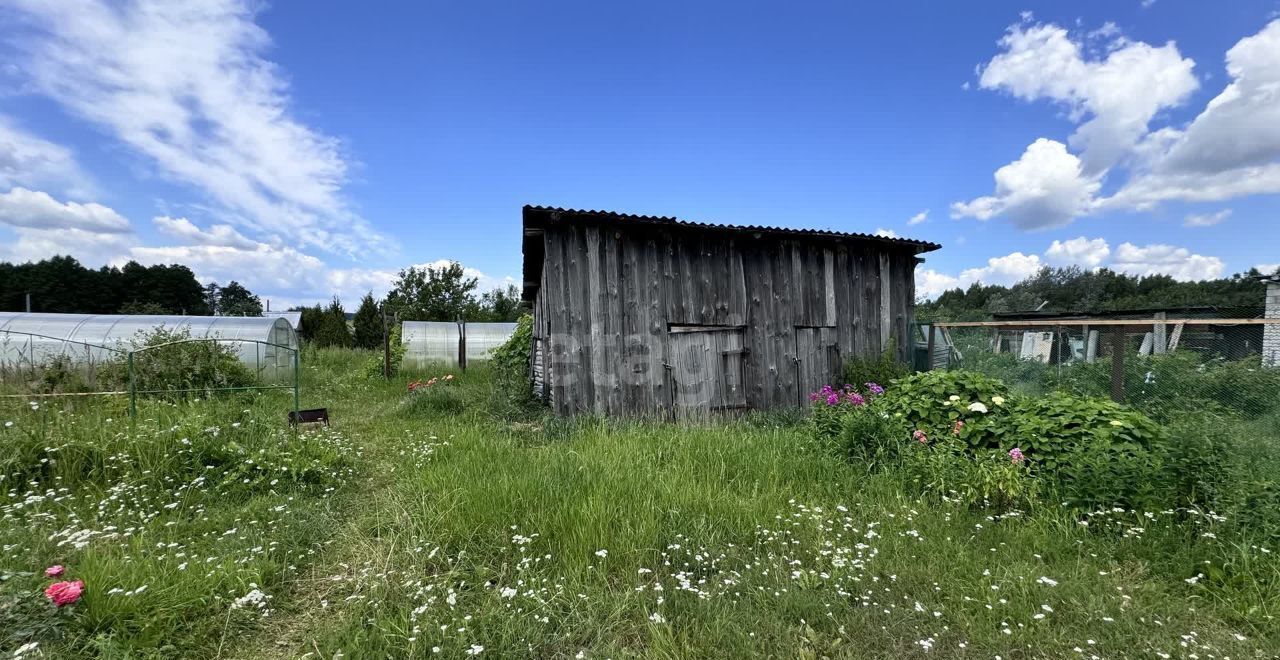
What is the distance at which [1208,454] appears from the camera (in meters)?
3.50

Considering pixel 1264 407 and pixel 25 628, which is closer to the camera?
pixel 25 628

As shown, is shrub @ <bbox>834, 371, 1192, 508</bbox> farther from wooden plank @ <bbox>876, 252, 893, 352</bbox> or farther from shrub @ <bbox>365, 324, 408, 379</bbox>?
shrub @ <bbox>365, 324, 408, 379</bbox>

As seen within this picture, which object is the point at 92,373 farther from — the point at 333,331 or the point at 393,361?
the point at 333,331

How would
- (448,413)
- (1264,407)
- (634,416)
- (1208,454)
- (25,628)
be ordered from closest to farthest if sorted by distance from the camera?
(25,628)
(1208,454)
(1264,407)
(634,416)
(448,413)

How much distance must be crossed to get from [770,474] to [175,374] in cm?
992

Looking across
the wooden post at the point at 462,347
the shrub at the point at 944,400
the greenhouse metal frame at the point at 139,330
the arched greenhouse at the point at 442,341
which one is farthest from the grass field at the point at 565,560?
the wooden post at the point at 462,347

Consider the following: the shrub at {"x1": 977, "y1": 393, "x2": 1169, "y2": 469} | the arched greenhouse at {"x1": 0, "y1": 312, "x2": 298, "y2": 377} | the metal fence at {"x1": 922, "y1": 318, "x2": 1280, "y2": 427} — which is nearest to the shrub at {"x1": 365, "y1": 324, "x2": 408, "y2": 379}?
the arched greenhouse at {"x1": 0, "y1": 312, "x2": 298, "y2": 377}

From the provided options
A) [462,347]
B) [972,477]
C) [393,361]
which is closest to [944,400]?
[972,477]

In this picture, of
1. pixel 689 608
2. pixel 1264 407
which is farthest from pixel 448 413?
pixel 1264 407

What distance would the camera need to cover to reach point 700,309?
7.66 metres

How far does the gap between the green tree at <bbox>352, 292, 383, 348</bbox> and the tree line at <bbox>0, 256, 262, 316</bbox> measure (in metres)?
20.1

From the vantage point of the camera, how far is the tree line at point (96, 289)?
39.5m

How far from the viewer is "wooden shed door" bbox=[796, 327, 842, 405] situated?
8.16 metres

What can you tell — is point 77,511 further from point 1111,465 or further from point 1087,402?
point 1087,402
